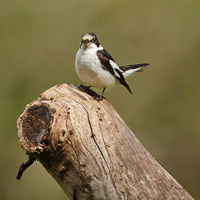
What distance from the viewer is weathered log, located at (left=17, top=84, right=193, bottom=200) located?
246 cm

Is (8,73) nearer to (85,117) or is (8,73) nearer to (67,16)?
(67,16)

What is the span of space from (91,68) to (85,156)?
4.24 ft

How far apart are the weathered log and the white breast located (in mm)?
972

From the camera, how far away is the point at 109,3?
238 inches

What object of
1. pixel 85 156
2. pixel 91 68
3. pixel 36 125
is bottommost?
pixel 85 156

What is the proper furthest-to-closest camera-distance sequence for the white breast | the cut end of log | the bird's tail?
the bird's tail, the white breast, the cut end of log

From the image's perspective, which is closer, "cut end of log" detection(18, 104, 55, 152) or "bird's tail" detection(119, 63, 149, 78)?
"cut end of log" detection(18, 104, 55, 152)

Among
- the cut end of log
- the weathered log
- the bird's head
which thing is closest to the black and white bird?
the bird's head

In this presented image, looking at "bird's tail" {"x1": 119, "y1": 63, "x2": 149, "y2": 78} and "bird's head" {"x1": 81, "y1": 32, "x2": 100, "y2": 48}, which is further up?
"bird's head" {"x1": 81, "y1": 32, "x2": 100, "y2": 48}

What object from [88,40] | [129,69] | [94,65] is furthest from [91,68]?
[129,69]

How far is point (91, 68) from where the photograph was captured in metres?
3.59

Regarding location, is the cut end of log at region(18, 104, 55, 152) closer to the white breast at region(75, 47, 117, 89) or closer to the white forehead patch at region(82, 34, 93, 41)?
the white breast at region(75, 47, 117, 89)

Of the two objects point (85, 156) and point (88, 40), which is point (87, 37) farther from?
point (85, 156)

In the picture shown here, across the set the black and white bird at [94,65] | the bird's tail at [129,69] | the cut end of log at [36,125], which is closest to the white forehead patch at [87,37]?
the black and white bird at [94,65]
